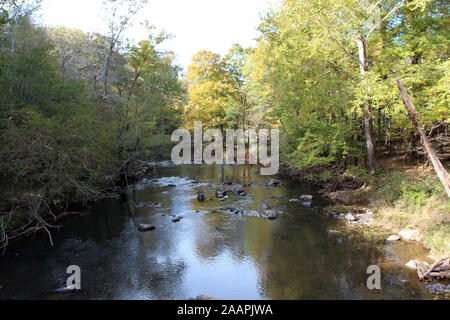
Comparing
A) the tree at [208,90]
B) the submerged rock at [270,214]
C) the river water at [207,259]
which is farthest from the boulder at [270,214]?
the tree at [208,90]

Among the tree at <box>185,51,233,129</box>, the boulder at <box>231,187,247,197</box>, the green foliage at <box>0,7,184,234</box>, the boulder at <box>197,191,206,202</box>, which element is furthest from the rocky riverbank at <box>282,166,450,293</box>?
the tree at <box>185,51,233,129</box>

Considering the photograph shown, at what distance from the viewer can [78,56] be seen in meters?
18.9

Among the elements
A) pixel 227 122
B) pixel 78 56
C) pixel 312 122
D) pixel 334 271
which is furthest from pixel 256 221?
pixel 227 122

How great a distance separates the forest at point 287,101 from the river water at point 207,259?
1486mm

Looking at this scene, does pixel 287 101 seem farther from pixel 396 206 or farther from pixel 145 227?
pixel 145 227

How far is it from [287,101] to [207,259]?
11208mm

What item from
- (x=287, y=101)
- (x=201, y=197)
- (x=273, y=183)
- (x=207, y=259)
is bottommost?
(x=207, y=259)

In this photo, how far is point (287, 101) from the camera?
1638 cm

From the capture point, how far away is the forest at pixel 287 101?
30.0ft

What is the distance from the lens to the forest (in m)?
9.14

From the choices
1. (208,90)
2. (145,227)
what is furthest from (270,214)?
(208,90)

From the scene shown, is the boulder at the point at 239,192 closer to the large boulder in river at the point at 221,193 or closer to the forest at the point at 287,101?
the large boulder in river at the point at 221,193
